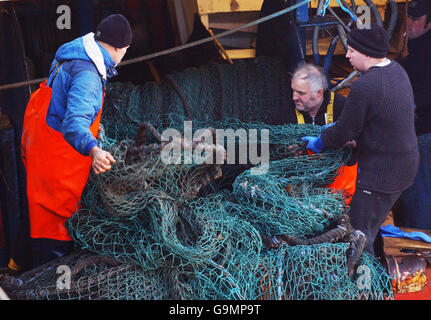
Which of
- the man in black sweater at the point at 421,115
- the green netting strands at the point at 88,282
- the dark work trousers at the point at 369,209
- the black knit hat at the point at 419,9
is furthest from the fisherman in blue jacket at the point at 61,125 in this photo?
the black knit hat at the point at 419,9

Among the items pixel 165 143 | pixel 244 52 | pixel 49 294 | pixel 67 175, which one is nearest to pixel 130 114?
pixel 67 175

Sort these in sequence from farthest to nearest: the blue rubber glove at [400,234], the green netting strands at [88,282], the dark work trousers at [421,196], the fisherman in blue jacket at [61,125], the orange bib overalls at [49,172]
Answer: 1. the dark work trousers at [421,196]
2. the blue rubber glove at [400,234]
3. the orange bib overalls at [49,172]
4. the fisherman in blue jacket at [61,125]
5. the green netting strands at [88,282]

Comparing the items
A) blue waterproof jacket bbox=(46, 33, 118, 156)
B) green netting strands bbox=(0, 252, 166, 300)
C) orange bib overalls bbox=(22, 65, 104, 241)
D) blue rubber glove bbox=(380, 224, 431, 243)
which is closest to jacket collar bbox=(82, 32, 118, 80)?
blue waterproof jacket bbox=(46, 33, 118, 156)

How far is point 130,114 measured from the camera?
418cm

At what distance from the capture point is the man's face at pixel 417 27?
509 centimetres

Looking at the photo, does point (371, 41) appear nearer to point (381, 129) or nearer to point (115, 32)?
point (381, 129)

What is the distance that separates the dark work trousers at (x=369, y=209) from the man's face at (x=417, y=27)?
7.74 ft

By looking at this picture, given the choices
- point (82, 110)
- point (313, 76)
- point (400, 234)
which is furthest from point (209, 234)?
point (400, 234)

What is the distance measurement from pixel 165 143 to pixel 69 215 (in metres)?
0.95

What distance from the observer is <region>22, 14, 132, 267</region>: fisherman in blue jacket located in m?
3.01

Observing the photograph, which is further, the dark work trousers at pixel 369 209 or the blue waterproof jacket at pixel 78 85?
the dark work trousers at pixel 369 209

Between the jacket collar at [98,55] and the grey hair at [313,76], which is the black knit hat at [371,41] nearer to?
the grey hair at [313,76]

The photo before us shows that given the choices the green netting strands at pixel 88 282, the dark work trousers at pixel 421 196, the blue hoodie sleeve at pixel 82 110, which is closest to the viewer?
the blue hoodie sleeve at pixel 82 110

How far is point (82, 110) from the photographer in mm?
2801
